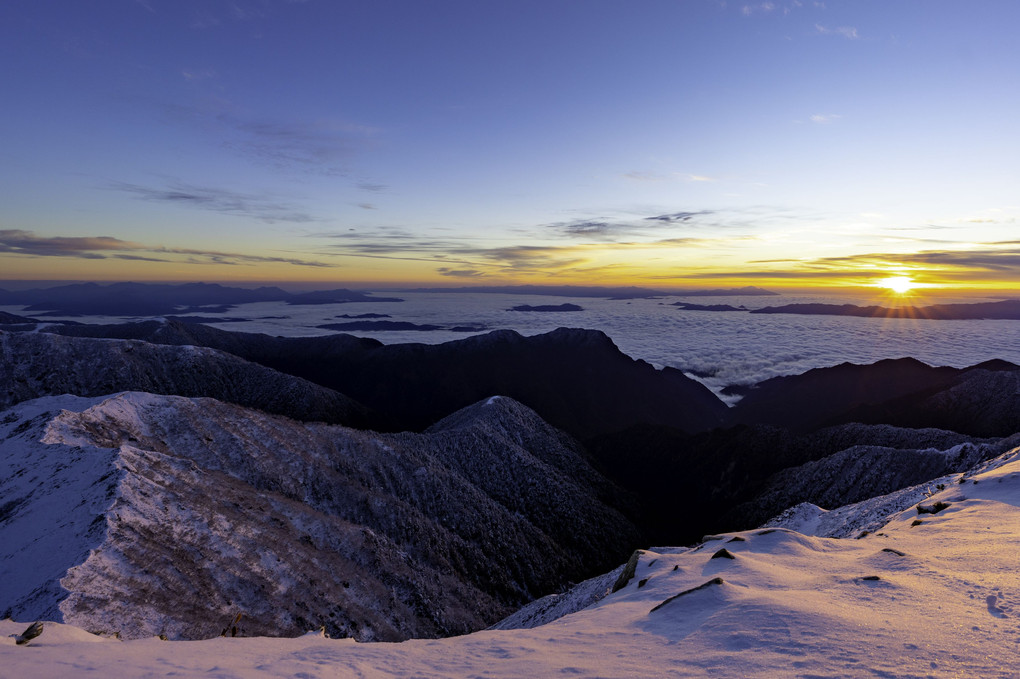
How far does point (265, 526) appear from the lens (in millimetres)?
39062

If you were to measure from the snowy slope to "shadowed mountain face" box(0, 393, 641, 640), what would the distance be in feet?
54.2

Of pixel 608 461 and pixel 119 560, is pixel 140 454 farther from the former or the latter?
pixel 608 461

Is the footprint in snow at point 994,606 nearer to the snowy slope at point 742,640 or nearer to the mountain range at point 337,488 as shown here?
the snowy slope at point 742,640

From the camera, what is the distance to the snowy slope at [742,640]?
8945 mm

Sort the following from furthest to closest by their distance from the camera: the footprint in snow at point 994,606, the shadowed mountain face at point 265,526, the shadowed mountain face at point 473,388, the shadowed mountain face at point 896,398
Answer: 1. the shadowed mountain face at point 473,388
2. the shadowed mountain face at point 896,398
3. the shadowed mountain face at point 265,526
4. the footprint in snow at point 994,606

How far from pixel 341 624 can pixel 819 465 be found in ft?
255

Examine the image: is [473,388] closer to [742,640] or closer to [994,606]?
[742,640]

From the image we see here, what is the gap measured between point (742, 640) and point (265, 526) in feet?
134

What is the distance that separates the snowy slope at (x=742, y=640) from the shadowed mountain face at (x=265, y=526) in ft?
54.2

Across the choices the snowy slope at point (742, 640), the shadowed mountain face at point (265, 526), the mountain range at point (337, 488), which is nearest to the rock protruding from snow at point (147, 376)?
the mountain range at point (337, 488)

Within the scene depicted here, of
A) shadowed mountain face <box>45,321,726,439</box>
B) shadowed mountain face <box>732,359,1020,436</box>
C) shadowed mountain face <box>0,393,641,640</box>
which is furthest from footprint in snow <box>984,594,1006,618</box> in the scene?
shadowed mountain face <box>45,321,726,439</box>

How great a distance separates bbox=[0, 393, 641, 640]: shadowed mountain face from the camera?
26.8m

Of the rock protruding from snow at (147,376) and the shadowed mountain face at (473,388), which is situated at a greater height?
the rock protruding from snow at (147,376)

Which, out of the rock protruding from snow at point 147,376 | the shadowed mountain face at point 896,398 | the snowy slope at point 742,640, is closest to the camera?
the snowy slope at point 742,640
